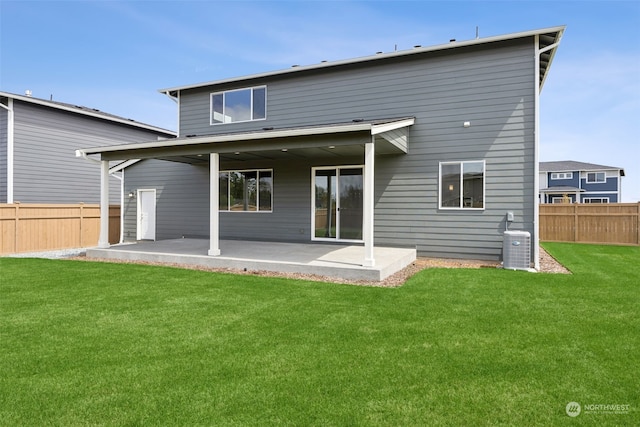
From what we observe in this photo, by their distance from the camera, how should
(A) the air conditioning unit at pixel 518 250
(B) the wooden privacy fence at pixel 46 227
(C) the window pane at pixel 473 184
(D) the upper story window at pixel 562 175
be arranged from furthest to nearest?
(D) the upper story window at pixel 562 175
(B) the wooden privacy fence at pixel 46 227
(C) the window pane at pixel 473 184
(A) the air conditioning unit at pixel 518 250

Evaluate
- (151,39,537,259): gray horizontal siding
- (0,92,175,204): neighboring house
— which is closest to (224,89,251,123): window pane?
(151,39,537,259): gray horizontal siding

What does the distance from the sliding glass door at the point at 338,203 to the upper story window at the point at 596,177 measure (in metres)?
35.4

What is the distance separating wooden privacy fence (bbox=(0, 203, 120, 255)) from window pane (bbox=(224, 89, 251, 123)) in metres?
5.99

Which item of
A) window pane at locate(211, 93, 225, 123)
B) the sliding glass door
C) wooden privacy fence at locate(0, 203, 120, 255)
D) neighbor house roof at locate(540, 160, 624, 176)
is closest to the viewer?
the sliding glass door

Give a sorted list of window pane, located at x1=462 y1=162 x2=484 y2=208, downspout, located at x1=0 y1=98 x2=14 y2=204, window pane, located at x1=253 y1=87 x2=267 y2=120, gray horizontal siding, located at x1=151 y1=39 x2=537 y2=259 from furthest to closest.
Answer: downspout, located at x1=0 y1=98 x2=14 y2=204, window pane, located at x1=253 y1=87 x2=267 y2=120, window pane, located at x1=462 y1=162 x2=484 y2=208, gray horizontal siding, located at x1=151 y1=39 x2=537 y2=259

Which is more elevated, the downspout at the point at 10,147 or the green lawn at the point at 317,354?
the downspout at the point at 10,147

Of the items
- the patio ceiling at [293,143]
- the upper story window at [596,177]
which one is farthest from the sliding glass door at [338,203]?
the upper story window at [596,177]

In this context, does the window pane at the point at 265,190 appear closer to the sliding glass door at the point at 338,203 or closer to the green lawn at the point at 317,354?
the sliding glass door at the point at 338,203

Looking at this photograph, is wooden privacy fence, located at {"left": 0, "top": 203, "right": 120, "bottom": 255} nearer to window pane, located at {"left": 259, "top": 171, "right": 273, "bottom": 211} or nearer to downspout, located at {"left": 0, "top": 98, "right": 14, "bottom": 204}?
downspout, located at {"left": 0, "top": 98, "right": 14, "bottom": 204}

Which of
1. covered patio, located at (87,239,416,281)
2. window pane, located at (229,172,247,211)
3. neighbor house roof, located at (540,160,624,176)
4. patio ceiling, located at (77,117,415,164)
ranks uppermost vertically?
neighbor house roof, located at (540,160,624,176)

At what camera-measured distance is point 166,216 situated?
13148 mm

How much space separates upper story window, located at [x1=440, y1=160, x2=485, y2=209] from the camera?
9.03m

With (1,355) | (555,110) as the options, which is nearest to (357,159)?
(1,355)

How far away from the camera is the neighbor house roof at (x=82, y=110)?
43.2ft
